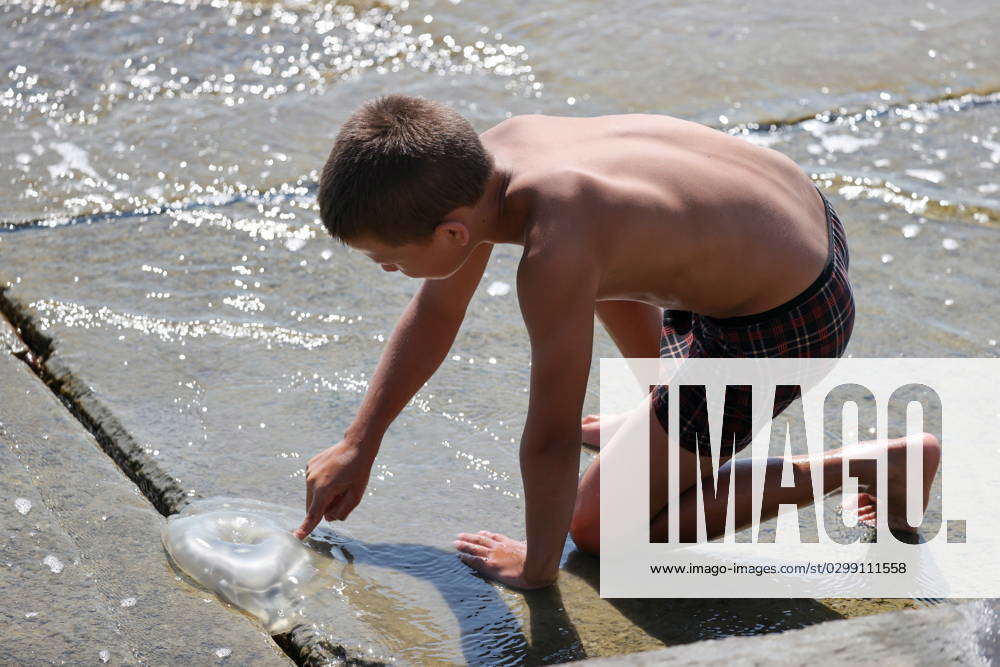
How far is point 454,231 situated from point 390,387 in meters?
0.49

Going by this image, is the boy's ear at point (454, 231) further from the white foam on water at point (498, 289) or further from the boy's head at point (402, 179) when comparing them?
the white foam on water at point (498, 289)

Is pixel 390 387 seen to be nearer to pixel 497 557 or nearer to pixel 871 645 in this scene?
pixel 497 557

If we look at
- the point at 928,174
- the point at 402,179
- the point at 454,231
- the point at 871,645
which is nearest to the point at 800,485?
the point at 871,645

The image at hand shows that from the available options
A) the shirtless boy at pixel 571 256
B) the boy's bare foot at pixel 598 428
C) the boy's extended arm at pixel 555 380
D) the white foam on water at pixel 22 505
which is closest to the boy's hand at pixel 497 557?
the shirtless boy at pixel 571 256

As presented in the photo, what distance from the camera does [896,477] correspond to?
2473mm

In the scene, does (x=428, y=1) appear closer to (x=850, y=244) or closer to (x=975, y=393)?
(x=850, y=244)

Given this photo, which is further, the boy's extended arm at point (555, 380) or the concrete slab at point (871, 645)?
the boy's extended arm at point (555, 380)

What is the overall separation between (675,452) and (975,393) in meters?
0.99

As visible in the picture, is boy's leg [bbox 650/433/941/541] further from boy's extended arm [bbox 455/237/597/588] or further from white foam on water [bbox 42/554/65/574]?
white foam on water [bbox 42/554/65/574]

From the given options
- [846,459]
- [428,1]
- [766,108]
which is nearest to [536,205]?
[846,459]

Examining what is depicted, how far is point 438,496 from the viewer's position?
2.55m

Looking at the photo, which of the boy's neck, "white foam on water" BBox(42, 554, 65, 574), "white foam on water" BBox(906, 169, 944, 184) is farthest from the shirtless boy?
"white foam on water" BBox(906, 169, 944, 184)

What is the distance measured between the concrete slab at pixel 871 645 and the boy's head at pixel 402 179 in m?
0.84

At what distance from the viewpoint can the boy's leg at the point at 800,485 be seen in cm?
246
